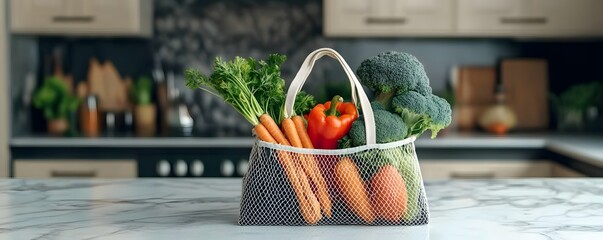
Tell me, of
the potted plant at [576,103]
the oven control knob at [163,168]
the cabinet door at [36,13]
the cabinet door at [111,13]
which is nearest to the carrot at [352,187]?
the oven control knob at [163,168]

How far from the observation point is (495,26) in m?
4.22

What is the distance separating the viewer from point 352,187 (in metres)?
1.64

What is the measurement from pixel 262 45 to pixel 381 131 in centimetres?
301

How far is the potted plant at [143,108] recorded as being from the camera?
4465 millimetres

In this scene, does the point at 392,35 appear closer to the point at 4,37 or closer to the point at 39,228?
the point at 4,37

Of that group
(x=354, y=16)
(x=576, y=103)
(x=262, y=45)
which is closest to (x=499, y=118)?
(x=576, y=103)

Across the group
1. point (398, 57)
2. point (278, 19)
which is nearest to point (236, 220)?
point (398, 57)

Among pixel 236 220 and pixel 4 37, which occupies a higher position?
pixel 4 37

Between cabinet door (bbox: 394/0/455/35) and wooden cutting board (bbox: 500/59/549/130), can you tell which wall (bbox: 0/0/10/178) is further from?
wooden cutting board (bbox: 500/59/549/130)

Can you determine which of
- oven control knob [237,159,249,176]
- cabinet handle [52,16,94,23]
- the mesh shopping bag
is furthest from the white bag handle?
cabinet handle [52,16,94,23]

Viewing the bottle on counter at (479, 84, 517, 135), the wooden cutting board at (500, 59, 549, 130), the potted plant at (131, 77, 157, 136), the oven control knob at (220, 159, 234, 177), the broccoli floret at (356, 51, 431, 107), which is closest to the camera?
the broccoli floret at (356, 51, 431, 107)

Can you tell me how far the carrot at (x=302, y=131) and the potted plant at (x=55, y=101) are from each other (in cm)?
287

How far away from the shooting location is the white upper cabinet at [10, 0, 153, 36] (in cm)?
418

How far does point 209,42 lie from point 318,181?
307 cm
